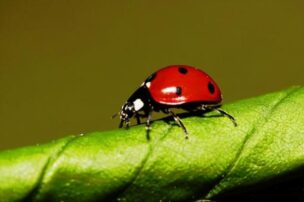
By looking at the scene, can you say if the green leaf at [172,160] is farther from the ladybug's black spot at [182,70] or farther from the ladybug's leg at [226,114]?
the ladybug's black spot at [182,70]

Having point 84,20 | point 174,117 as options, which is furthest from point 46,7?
point 174,117

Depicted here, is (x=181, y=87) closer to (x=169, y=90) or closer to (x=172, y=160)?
(x=169, y=90)

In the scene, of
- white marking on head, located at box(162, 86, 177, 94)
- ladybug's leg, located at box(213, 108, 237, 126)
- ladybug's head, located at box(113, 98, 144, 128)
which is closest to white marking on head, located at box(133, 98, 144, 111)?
ladybug's head, located at box(113, 98, 144, 128)

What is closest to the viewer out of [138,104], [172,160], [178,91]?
[172,160]

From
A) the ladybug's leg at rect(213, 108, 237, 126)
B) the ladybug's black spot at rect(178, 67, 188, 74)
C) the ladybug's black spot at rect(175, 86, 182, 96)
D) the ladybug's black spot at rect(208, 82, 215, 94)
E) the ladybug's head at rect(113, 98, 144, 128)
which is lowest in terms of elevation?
the ladybug's head at rect(113, 98, 144, 128)

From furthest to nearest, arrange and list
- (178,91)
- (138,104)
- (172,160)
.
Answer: (138,104)
(178,91)
(172,160)

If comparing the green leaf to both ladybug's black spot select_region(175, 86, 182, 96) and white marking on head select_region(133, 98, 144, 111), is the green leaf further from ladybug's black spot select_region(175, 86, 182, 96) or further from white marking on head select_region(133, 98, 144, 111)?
white marking on head select_region(133, 98, 144, 111)

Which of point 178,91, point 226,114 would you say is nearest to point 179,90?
point 178,91

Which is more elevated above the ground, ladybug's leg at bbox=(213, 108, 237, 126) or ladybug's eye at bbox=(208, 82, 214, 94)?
ladybug's leg at bbox=(213, 108, 237, 126)

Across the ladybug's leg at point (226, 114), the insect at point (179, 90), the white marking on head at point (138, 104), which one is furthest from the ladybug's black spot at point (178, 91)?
the ladybug's leg at point (226, 114)
